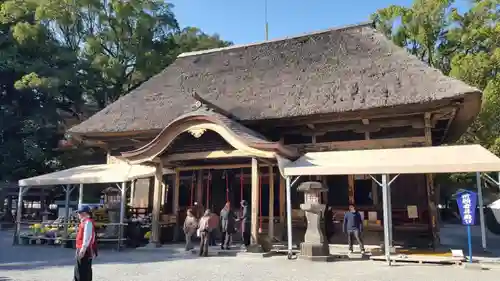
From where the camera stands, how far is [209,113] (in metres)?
10.6

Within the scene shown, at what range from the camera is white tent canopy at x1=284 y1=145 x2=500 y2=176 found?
8.45 m

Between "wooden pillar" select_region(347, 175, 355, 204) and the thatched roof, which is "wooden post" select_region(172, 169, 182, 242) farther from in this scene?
"wooden pillar" select_region(347, 175, 355, 204)

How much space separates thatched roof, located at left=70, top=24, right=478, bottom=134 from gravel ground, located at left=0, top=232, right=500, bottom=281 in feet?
14.1

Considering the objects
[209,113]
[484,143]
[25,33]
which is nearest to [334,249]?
[209,113]

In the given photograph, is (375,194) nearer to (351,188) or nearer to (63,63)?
(351,188)

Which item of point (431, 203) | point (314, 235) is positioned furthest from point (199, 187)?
point (431, 203)

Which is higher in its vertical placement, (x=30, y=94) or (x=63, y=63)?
(x=63, y=63)

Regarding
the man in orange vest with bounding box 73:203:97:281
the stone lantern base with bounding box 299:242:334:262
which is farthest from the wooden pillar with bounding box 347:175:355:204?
the man in orange vest with bounding box 73:203:97:281

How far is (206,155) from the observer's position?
1103 centimetres

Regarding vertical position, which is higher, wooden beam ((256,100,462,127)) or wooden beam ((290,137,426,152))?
wooden beam ((256,100,462,127))

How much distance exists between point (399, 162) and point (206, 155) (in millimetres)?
4942

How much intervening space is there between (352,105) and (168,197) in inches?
281

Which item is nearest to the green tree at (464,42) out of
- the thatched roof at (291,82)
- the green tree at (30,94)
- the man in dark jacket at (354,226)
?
the thatched roof at (291,82)

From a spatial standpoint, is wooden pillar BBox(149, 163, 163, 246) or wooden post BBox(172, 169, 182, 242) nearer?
wooden pillar BBox(149, 163, 163, 246)
